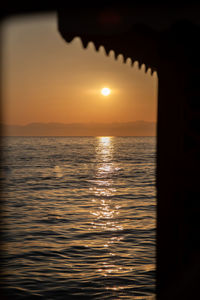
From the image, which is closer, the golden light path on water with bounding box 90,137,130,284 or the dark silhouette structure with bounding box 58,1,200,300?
the dark silhouette structure with bounding box 58,1,200,300

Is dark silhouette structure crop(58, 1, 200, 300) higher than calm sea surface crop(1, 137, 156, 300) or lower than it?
higher

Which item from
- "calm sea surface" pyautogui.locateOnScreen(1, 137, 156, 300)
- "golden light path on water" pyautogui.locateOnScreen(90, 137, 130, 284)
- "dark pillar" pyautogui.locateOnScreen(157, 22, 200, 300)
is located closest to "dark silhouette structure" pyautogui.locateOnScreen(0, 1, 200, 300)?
"dark pillar" pyautogui.locateOnScreen(157, 22, 200, 300)

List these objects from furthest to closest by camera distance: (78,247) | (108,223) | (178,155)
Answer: (108,223), (78,247), (178,155)

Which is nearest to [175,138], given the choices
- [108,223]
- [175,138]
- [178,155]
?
[175,138]

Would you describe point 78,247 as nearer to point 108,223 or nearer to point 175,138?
point 108,223

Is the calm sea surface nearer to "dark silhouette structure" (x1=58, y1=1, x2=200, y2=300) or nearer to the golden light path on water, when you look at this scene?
the golden light path on water

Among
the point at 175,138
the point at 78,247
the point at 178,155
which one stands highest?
the point at 175,138

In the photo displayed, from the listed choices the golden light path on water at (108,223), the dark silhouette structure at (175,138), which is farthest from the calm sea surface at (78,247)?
the dark silhouette structure at (175,138)

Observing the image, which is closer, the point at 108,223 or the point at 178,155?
the point at 178,155

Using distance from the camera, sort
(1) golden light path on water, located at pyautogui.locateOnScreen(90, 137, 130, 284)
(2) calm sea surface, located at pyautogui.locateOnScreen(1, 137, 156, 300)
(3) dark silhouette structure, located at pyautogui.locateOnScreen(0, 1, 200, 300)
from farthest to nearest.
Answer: (1) golden light path on water, located at pyautogui.locateOnScreen(90, 137, 130, 284) → (2) calm sea surface, located at pyautogui.locateOnScreen(1, 137, 156, 300) → (3) dark silhouette structure, located at pyautogui.locateOnScreen(0, 1, 200, 300)

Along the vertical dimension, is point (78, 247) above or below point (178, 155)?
below

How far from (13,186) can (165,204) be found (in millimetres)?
30035

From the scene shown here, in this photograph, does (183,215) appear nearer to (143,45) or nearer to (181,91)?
(181,91)

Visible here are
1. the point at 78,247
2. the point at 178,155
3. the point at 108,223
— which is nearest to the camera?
the point at 178,155
